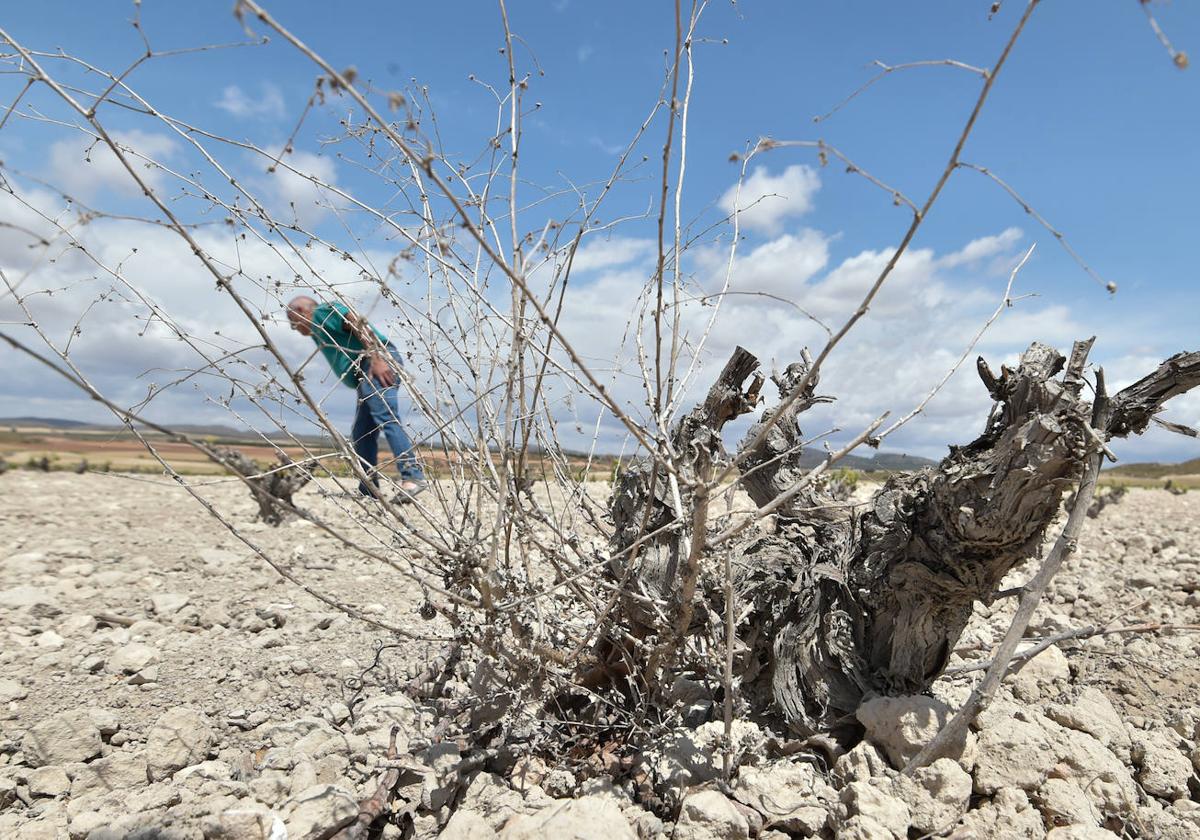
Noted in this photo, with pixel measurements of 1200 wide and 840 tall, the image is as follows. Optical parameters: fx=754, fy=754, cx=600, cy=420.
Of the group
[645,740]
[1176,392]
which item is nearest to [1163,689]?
[1176,392]

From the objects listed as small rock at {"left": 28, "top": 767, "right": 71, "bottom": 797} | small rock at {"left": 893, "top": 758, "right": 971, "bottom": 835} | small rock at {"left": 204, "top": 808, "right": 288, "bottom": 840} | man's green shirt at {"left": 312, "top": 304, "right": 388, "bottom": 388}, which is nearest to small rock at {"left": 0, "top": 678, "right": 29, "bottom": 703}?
small rock at {"left": 28, "top": 767, "right": 71, "bottom": 797}

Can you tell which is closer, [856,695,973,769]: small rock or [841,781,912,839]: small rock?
[841,781,912,839]: small rock

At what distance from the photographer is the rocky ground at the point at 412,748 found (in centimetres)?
206

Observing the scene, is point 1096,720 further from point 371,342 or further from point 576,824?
point 371,342

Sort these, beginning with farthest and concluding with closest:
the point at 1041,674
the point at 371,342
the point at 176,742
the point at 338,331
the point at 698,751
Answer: the point at 338,331 → the point at 1041,674 → the point at 176,742 → the point at 698,751 → the point at 371,342

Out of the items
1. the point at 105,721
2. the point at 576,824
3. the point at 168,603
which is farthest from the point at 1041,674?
the point at 168,603

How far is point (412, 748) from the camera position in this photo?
2438mm

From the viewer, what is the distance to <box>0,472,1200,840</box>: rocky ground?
2.06m

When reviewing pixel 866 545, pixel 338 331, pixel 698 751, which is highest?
pixel 338 331

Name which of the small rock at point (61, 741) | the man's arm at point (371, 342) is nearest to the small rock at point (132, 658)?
the small rock at point (61, 741)

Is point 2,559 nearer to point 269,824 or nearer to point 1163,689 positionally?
point 269,824

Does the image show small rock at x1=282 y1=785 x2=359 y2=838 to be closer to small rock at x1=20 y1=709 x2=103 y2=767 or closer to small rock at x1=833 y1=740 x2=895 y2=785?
small rock at x1=20 y1=709 x2=103 y2=767

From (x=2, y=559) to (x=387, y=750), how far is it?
3.93 metres

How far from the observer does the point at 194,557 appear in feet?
16.6
